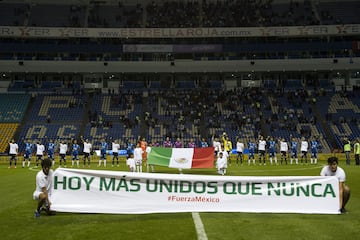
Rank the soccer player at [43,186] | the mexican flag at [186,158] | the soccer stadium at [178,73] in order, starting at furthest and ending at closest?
1. the soccer stadium at [178,73]
2. the mexican flag at [186,158]
3. the soccer player at [43,186]

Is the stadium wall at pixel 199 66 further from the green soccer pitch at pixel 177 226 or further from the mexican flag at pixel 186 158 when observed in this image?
the green soccer pitch at pixel 177 226

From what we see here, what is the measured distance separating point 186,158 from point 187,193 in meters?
9.92

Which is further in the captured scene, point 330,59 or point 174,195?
point 330,59

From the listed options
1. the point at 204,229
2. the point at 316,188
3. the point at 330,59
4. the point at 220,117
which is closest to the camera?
the point at 204,229

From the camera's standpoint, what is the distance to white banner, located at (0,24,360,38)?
53219mm

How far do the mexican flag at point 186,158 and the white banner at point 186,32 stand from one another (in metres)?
35.9

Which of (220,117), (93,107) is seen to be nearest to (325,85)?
(220,117)

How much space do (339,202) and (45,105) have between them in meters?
47.6

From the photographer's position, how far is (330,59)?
2156 inches

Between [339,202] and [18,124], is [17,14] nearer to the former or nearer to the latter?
[18,124]

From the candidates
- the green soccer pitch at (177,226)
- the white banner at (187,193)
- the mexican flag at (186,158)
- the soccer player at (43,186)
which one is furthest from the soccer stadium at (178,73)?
the soccer player at (43,186)

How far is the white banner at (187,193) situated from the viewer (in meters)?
10.1

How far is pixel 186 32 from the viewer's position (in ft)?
177

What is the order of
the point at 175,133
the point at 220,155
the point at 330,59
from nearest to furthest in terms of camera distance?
the point at 220,155, the point at 175,133, the point at 330,59
